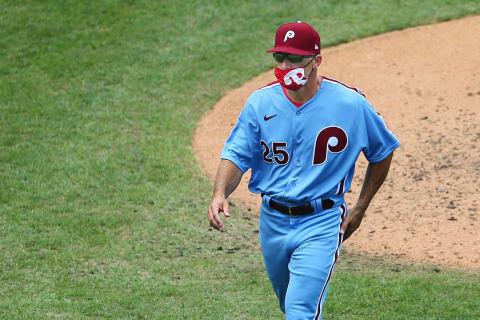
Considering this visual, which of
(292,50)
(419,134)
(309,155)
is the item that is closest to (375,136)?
(309,155)

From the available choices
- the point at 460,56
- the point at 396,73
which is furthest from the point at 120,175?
the point at 460,56

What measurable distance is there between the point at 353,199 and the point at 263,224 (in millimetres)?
4861

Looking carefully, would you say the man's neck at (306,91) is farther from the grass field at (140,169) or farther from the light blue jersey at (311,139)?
the grass field at (140,169)

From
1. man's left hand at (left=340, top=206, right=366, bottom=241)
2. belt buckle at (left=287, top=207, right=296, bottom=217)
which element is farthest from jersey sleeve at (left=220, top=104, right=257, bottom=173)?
man's left hand at (left=340, top=206, right=366, bottom=241)

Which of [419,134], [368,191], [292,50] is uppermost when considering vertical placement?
[292,50]

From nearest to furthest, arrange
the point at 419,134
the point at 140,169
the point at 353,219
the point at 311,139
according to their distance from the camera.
Result: the point at 311,139
the point at 353,219
the point at 140,169
the point at 419,134

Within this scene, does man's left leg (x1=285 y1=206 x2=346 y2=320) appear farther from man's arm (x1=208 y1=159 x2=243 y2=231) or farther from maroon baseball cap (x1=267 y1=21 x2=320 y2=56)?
maroon baseball cap (x1=267 y1=21 x2=320 y2=56)

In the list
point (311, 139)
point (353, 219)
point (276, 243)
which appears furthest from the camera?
point (353, 219)

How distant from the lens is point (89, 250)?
8.45 metres

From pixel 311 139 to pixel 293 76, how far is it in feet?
1.37

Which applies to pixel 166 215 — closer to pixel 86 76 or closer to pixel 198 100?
pixel 198 100

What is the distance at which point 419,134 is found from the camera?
1111cm

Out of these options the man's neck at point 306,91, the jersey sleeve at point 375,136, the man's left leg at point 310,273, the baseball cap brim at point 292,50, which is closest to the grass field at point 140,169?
the man's left leg at point 310,273

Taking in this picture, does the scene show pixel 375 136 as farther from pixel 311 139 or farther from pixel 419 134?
pixel 419 134
